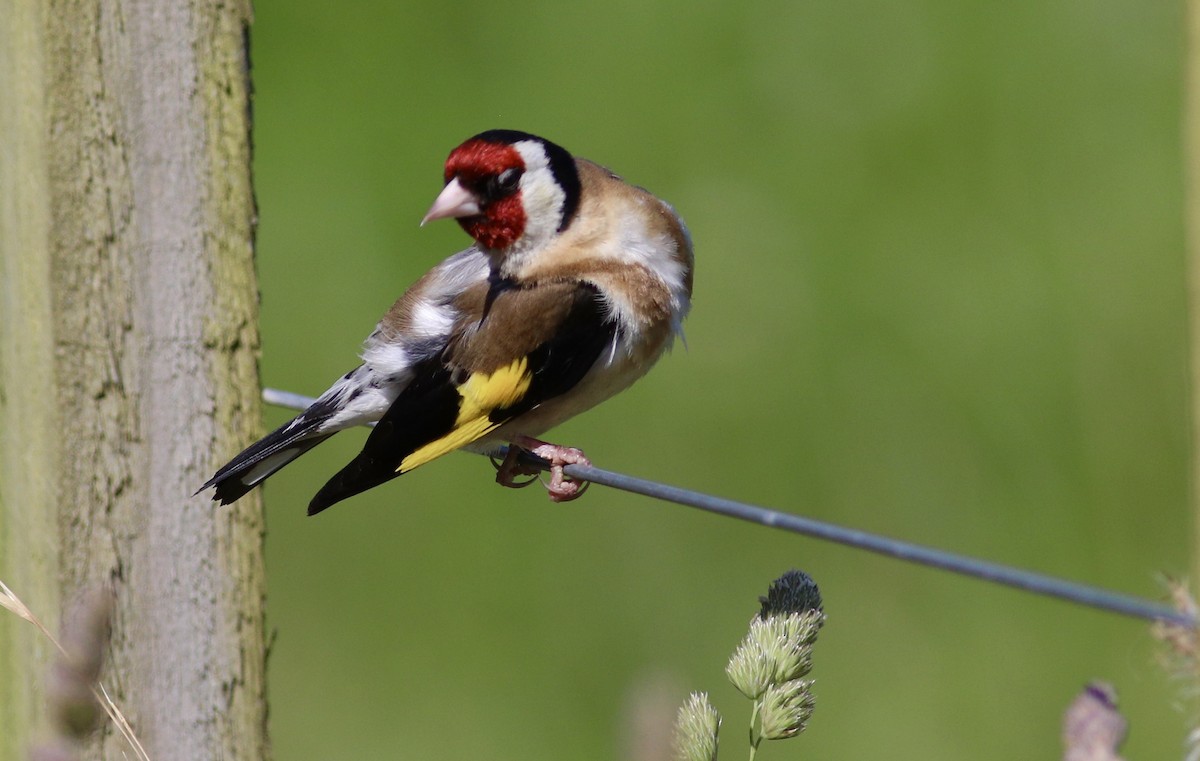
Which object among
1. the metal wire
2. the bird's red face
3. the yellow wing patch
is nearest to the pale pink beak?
Result: the bird's red face

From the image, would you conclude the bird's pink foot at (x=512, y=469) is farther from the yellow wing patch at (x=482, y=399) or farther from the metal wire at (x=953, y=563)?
the metal wire at (x=953, y=563)

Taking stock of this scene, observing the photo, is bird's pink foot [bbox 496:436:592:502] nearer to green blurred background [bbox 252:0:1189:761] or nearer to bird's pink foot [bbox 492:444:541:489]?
bird's pink foot [bbox 492:444:541:489]

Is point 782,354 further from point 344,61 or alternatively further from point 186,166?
point 186,166

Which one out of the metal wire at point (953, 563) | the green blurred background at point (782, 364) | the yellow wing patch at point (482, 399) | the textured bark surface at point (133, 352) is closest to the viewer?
Result: the metal wire at point (953, 563)

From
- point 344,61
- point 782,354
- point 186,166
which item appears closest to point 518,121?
point 344,61

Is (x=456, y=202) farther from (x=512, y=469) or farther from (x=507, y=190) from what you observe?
(x=512, y=469)

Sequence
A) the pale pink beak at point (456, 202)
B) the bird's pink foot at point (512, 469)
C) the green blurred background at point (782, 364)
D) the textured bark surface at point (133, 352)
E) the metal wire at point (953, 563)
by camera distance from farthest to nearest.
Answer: the green blurred background at point (782, 364) → the bird's pink foot at point (512, 469) → the pale pink beak at point (456, 202) → the textured bark surface at point (133, 352) → the metal wire at point (953, 563)

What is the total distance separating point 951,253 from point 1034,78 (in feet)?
1.69

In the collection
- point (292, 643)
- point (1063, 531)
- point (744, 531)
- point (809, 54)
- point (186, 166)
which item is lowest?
point (292, 643)

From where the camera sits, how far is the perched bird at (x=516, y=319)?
94.3 inches

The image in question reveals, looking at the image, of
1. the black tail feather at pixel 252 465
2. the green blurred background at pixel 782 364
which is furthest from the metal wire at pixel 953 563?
the green blurred background at pixel 782 364

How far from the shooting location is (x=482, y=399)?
94.1 inches

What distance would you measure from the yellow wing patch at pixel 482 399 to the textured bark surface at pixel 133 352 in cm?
43

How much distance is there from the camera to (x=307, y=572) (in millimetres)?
4066
